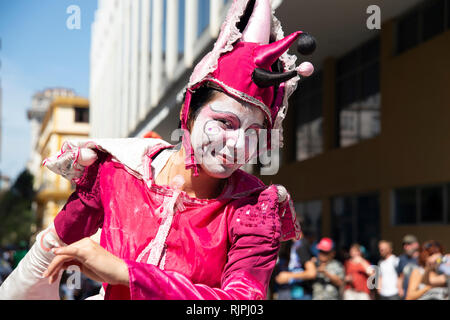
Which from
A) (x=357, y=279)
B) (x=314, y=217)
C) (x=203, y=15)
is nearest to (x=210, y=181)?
(x=357, y=279)

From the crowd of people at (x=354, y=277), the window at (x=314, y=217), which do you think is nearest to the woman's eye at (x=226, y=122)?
the crowd of people at (x=354, y=277)

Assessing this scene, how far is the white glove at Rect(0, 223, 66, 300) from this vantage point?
219 cm

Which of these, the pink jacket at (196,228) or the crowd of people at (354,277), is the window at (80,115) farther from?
the pink jacket at (196,228)

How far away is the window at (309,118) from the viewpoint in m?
16.4

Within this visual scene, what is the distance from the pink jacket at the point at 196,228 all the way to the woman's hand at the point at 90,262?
0.89ft

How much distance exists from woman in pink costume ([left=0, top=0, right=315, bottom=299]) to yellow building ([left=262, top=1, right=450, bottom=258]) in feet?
29.6

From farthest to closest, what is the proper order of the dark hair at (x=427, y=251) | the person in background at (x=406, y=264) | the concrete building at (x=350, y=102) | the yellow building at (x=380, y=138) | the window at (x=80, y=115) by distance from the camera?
the window at (x=80, y=115)
the yellow building at (x=380, y=138)
the concrete building at (x=350, y=102)
the person in background at (x=406, y=264)
the dark hair at (x=427, y=251)

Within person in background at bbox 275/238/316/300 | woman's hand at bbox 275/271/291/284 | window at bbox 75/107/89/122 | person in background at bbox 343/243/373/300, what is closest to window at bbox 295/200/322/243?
person in background at bbox 343/243/373/300

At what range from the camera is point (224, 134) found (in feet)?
6.31

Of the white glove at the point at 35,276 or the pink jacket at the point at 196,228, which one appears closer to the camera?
the pink jacket at the point at 196,228

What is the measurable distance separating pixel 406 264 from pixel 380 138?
6.07 metres

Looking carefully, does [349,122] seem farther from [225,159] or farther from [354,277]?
[225,159]
